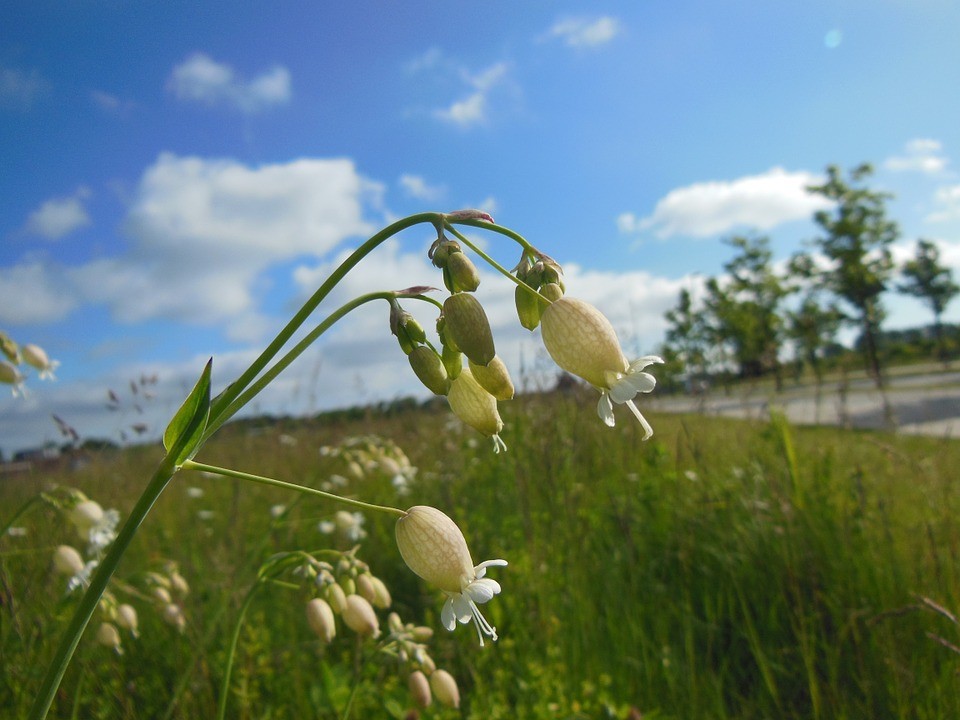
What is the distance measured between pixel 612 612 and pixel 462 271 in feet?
5.72

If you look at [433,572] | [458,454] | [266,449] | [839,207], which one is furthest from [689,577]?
[839,207]

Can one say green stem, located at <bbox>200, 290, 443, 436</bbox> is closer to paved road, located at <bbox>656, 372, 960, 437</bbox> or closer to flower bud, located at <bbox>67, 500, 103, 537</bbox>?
flower bud, located at <bbox>67, 500, 103, 537</bbox>

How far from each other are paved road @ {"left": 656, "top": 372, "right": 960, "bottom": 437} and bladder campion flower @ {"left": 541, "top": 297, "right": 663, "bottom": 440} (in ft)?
8.32

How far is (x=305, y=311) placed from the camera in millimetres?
857

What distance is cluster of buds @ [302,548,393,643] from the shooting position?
1.31m

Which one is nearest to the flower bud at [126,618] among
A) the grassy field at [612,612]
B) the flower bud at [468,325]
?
the grassy field at [612,612]

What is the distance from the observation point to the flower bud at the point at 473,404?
38.2 inches

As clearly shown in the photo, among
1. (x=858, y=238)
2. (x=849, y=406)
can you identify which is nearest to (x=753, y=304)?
(x=858, y=238)

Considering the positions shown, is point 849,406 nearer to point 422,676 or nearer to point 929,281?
point 422,676

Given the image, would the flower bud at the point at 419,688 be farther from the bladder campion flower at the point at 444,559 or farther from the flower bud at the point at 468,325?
the flower bud at the point at 468,325

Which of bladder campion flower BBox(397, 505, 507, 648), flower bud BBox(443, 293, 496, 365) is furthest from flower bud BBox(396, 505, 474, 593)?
flower bud BBox(443, 293, 496, 365)

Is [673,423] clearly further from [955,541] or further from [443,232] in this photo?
[443,232]

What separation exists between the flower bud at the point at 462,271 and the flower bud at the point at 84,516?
1.55 m

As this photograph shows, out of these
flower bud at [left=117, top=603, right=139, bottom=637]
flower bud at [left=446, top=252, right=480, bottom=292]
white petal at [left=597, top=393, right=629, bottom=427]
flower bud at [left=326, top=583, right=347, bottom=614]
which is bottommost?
flower bud at [left=117, top=603, right=139, bottom=637]
